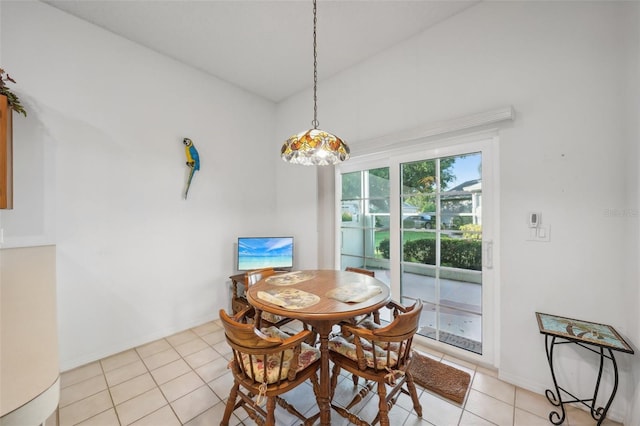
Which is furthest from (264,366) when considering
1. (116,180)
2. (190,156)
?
(190,156)

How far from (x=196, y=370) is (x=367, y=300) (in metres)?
1.71

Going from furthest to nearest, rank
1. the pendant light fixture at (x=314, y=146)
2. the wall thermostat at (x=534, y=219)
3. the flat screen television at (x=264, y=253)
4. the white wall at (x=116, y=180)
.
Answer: the flat screen television at (x=264, y=253) < the white wall at (x=116, y=180) < the wall thermostat at (x=534, y=219) < the pendant light fixture at (x=314, y=146)

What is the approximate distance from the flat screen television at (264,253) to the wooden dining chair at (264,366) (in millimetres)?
1744

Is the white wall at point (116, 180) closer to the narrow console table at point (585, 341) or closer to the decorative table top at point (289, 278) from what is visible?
the decorative table top at point (289, 278)

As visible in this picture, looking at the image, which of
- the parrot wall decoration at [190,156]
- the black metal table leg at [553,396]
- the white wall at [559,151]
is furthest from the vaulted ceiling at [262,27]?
the black metal table leg at [553,396]

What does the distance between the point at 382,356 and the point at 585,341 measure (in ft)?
3.95

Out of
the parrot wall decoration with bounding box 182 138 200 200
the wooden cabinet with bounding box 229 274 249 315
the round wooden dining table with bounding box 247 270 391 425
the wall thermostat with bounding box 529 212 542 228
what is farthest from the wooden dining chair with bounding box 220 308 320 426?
the parrot wall decoration with bounding box 182 138 200 200

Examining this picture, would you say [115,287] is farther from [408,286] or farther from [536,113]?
[536,113]

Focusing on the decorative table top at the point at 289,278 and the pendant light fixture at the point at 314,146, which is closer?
the pendant light fixture at the point at 314,146

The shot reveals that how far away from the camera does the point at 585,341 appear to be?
56.8 inches

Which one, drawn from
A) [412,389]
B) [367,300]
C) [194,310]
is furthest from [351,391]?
[194,310]

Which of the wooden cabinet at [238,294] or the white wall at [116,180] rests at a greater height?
the white wall at [116,180]

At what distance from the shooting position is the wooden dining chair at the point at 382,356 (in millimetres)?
1312

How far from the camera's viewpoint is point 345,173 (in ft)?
10.5
